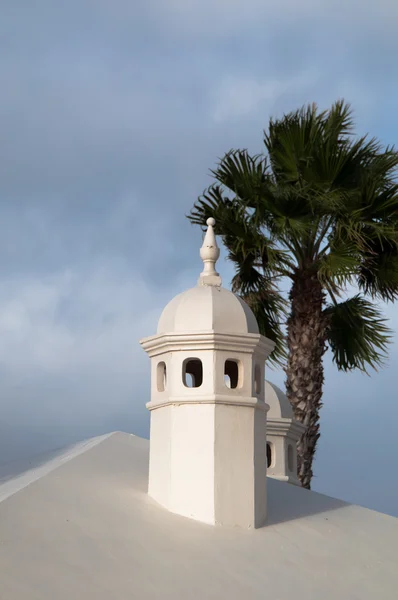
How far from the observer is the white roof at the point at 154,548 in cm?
809

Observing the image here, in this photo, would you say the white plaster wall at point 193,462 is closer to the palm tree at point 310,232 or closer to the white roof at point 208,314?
the white roof at point 208,314

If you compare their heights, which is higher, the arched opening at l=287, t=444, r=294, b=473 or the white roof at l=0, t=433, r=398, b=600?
the arched opening at l=287, t=444, r=294, b=473

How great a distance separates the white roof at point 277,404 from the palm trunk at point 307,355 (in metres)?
1.07

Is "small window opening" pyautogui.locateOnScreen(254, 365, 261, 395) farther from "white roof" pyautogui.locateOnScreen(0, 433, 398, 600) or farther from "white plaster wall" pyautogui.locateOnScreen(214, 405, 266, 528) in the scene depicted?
"white roof" pyautogui.locateOnScreen(0, 433, 398, 600)

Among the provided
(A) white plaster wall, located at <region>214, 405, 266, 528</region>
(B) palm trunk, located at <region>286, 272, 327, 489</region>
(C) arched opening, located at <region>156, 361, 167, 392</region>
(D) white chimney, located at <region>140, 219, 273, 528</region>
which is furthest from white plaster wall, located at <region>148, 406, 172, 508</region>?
(B) palm trunk, located at <region>286, 272, 327, 489</region>

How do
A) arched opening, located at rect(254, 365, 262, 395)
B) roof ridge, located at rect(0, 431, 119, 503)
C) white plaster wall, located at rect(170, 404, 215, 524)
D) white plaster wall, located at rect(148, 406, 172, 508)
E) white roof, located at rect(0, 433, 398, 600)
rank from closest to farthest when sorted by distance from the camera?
white roof, located at rect(0, 433, 398, 600) → roof ridge, located at rect(0, 431, 119, 503) → white plaster wall, located at rect(170, 404, 215, 524) → white plaster wall, located at rect(148, 406, 172, 508) → arched opening, located at rect(254, 365, 262, 395)

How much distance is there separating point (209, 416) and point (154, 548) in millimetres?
1761

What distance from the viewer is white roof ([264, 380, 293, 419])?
17469 millimetres

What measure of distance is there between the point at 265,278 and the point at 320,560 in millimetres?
9731

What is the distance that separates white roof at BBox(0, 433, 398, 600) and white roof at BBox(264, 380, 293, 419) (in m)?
5.27

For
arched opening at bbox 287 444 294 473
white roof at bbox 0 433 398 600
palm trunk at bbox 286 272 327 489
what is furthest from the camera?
palm trunk at bbox 286 272 327 489

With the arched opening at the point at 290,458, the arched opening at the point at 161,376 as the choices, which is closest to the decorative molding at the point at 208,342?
the arched opening at the point at 161,376

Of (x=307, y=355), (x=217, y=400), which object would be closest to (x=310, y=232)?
(x=307, y=355)

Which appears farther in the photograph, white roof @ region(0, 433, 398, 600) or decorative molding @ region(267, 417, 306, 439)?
decorative molding @ region(267, 417, 306, 439)
